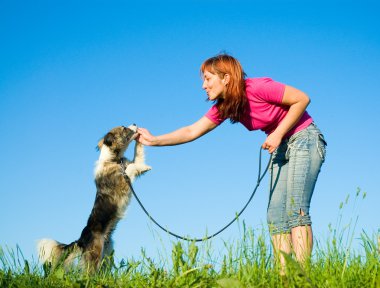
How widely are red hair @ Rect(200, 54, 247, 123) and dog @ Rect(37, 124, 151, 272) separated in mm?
2631

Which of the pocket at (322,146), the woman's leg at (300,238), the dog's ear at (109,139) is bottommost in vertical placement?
the woman's leg at (300,238)

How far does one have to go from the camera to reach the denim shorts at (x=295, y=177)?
4.31 meters

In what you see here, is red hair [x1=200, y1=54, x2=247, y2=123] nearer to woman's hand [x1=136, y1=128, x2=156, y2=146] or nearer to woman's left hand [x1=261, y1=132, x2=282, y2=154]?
woman's left hand [x1=261, y1=132, x2=282, y2=154]

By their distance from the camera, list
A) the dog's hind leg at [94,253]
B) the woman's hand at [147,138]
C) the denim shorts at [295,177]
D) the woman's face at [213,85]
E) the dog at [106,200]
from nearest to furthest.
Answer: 1. the denim shorts at [295,177]
2. the woman's face at [213,85]
3. the woman's hand at [147,138]
4. the dog's hind leg at [94,253]
5. the dog at [106,200]

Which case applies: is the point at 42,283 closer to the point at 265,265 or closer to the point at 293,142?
the point at 265,265

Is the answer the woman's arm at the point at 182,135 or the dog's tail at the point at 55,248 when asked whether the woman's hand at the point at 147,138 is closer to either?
the woman's arm at the point at 182,135

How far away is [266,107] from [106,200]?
13.7 ft

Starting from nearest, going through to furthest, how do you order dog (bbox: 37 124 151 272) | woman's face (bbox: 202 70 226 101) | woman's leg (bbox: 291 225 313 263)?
woman's leg (bbox: 291 225 313 263), woman's face (bbox: 202 70 226 101), dog (bbox: 37 124 151 272)

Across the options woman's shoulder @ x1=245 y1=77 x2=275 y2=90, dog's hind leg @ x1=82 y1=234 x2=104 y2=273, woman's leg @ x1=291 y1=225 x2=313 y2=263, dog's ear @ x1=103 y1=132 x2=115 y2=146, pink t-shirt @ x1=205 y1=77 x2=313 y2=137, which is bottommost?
woman's leg @ x1=291 y1=225 x2=313 y2=263

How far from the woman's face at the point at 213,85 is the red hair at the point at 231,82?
37mm

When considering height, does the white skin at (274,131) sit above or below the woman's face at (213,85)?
below

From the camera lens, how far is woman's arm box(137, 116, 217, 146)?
521cm

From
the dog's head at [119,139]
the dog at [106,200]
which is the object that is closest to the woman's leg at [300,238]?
the dog at [106,200]

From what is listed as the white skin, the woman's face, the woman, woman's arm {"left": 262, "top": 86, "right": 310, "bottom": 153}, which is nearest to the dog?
the white skin
